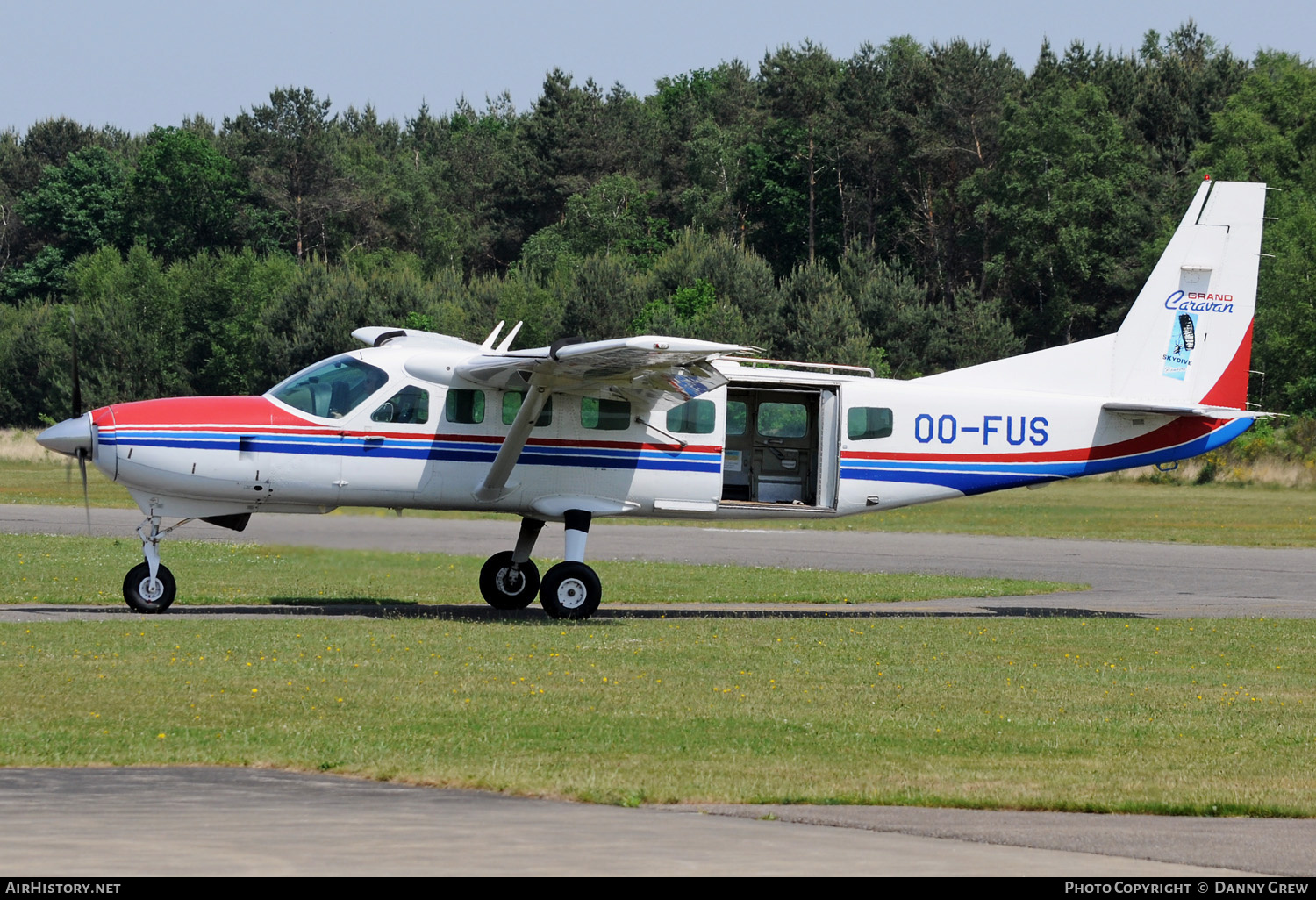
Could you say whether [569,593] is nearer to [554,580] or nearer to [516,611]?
[554,580]

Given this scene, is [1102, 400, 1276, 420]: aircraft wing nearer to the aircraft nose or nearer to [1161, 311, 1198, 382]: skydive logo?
[1161, 311, 1198, 382]: skydive logo

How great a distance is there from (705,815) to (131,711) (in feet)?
18.3

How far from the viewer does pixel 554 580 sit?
19.6 m

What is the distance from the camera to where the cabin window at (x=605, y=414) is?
20141 mm

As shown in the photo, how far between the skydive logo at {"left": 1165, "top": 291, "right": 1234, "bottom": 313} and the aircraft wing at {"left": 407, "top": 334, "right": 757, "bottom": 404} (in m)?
7.28

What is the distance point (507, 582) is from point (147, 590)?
4905 millimetres

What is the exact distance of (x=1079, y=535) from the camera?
38.7 meters

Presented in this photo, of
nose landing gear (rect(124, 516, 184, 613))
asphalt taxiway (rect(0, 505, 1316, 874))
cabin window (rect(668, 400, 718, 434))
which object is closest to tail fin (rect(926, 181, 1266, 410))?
cabin window (rect(668, 400, 718, 434))

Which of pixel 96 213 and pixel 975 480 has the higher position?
pixel 96 213

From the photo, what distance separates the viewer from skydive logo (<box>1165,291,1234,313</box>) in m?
22.1

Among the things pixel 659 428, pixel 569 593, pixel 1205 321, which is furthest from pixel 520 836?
pixel 1205 321

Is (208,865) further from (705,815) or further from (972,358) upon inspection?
(972,358)

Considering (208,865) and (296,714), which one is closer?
(208,865)

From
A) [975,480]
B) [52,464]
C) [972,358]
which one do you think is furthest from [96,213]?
[975,480]
